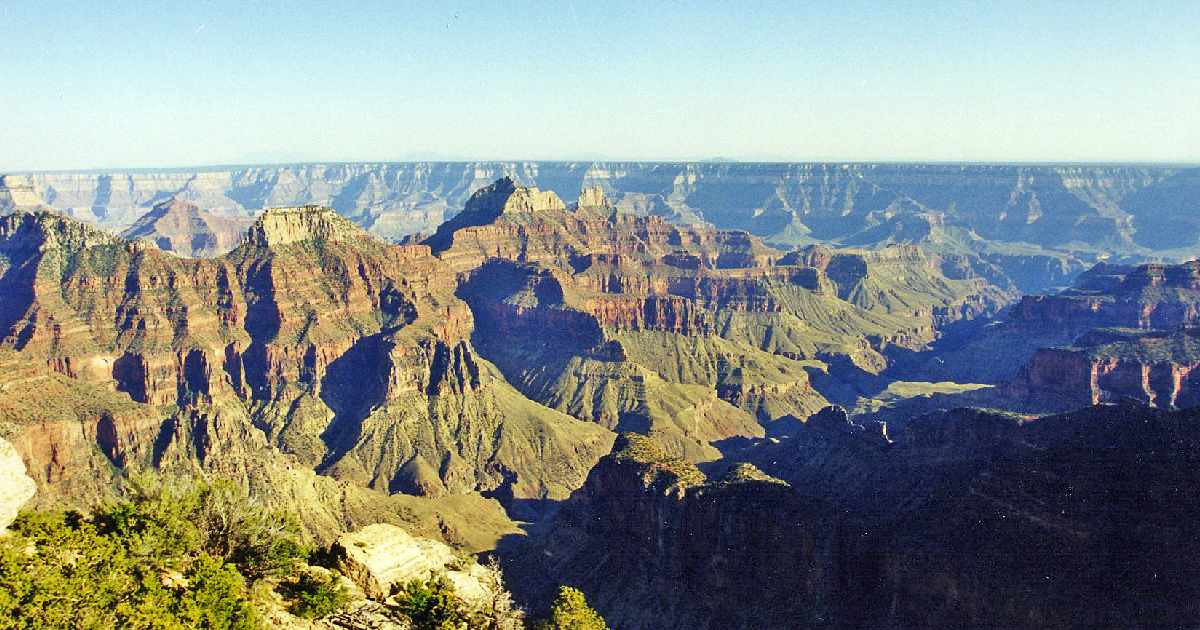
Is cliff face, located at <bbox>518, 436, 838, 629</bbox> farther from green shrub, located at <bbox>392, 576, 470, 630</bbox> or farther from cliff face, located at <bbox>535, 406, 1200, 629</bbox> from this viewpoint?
green shrub, located at <bbox>392, 576, 470, 630</bbox>

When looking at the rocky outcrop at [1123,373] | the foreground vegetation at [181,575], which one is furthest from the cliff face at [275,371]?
the rocky outcrop at [1123,373]

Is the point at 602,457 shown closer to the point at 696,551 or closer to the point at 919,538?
the point at 696,551

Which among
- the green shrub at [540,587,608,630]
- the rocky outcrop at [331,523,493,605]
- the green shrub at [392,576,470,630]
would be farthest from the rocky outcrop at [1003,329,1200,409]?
the green shrub at [392,576,470,630]

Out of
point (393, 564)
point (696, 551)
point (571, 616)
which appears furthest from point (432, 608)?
point (696, 551)

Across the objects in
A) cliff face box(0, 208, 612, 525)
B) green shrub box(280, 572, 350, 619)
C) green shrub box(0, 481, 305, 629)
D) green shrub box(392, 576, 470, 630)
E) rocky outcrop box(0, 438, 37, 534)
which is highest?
rocky outcrop box(0, 438, 37, 534)

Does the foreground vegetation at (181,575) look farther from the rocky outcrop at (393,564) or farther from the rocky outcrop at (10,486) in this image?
the rocky outcrop at (393,564)

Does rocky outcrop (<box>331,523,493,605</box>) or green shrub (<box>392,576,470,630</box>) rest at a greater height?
green shrub (<box>392,576,470,630</box>)
